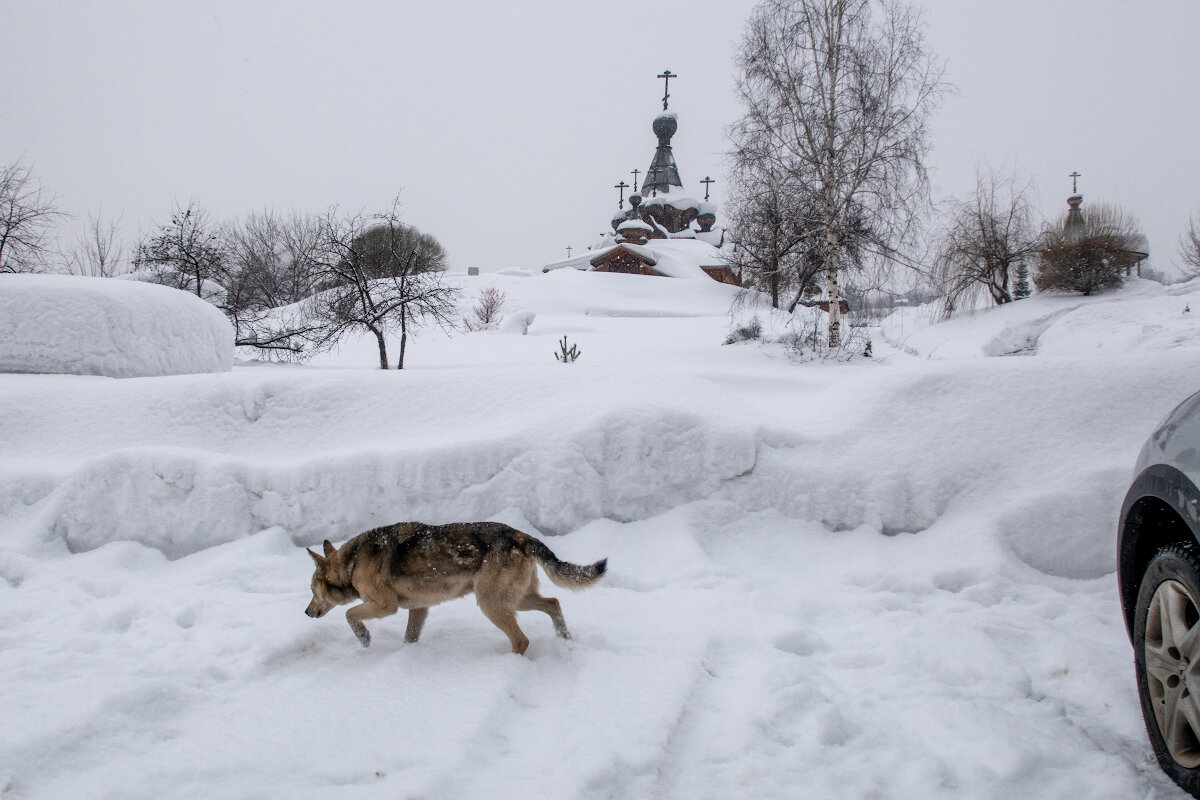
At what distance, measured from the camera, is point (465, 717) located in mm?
2746

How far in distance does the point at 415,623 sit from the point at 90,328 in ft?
24.9

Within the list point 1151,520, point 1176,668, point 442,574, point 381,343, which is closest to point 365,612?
point 442,574

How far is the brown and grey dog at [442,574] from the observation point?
331 centimetres

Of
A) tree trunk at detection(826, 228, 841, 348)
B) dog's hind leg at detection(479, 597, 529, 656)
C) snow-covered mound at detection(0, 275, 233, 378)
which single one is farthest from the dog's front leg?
tree trunk at detection(826, 228, 841, 348)

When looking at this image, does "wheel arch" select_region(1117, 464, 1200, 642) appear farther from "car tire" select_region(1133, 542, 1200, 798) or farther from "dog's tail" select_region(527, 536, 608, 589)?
"dog's tail" select_region(527, 536, 608, 589)

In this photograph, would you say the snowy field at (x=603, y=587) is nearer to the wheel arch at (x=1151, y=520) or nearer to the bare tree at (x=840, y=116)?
the wheel arch at (x=1151, y=520)

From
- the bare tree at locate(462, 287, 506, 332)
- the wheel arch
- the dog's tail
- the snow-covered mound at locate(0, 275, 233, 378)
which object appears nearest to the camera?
the wheel arch

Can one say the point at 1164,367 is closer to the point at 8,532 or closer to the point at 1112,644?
the point at 1112,644

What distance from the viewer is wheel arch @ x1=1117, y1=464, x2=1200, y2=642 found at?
6.72ft

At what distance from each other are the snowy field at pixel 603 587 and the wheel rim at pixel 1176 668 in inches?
9.7

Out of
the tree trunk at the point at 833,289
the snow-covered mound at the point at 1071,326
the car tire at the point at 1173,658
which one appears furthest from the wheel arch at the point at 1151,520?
the snow-covered mound at the point at 1071,326

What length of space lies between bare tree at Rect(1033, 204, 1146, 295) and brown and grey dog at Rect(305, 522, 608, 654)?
2549cm

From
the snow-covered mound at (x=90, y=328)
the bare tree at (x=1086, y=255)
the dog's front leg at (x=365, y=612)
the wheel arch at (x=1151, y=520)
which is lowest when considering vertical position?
the dog's front leg at (x=365, y=612)

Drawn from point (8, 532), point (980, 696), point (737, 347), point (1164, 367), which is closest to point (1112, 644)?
point (980, 696)
